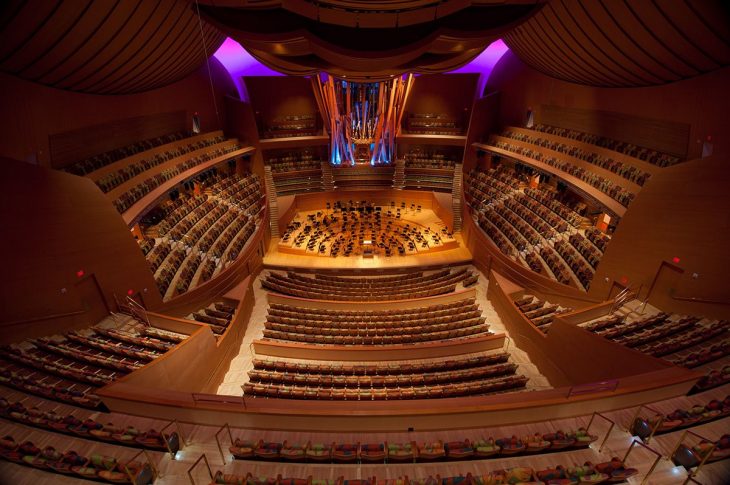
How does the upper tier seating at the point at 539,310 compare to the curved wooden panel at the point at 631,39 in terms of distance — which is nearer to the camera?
the curved wooden panel at the point at 631,39

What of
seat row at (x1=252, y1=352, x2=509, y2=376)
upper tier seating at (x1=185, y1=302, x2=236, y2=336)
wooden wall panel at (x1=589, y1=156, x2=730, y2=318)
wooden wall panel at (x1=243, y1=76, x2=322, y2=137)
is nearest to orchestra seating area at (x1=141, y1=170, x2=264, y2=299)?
upper tier seating at (x1=185, y1=302, x2=236, y2=336)

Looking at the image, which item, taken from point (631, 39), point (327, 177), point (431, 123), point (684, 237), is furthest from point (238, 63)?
point (684, 237)

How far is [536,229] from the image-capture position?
11.9 m

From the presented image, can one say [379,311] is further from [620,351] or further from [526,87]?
[526,87]

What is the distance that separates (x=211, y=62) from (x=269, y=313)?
12129 millimetres

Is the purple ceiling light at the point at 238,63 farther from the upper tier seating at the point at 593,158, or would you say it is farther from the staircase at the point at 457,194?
the upper tier seating at the point at 593,158

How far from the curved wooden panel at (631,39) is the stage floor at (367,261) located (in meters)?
6.92

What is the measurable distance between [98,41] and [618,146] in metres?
13.7

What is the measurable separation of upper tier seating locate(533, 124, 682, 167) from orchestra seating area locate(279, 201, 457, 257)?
572 cm

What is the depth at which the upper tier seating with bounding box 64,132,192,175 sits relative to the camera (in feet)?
28.9

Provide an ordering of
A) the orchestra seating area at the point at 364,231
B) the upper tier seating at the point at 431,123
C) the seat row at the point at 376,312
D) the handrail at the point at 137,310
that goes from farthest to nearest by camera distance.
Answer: the upper tier seating at the point at 431,123
the orchestra seating area at the point at 364,231
the seat row at the point at 376,312
the handrail at the point at 137,310

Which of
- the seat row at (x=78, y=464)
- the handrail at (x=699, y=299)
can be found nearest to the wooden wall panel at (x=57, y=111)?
the seat row at (x=78, y=464)

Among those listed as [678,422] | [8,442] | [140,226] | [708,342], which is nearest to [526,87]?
[708,342]

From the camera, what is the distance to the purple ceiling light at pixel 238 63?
15.1m
